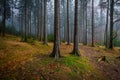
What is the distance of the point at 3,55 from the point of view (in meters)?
12.5

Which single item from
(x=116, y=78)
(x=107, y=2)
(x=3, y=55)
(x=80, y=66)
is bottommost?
(x=116, y=78)

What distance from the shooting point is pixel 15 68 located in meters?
10.1

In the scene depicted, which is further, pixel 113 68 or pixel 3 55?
pixel 113 68

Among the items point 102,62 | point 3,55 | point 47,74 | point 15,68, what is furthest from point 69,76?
point 102,62

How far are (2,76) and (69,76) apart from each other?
12.6ft

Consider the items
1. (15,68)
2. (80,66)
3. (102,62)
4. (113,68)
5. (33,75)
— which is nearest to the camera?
(33,75)

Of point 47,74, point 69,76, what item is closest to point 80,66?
point 69,76

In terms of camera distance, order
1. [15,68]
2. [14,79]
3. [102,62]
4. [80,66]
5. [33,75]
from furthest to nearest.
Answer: [102,62] < [80,66] < [15,68] < [33,75] < [14,79]

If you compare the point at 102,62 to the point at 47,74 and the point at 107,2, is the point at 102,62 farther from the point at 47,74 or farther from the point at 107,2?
the point at 107,2

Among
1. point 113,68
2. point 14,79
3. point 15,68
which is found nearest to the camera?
point 14,79

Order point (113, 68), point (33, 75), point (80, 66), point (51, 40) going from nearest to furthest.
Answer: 1. point (33, 75)
2. point (80, 66)
3. point (113, 68)
4. point (51, 40)

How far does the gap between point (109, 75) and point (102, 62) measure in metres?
3.01

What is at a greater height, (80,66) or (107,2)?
(107,2)

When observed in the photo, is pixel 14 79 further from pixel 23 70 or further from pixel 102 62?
pixel 102 62
